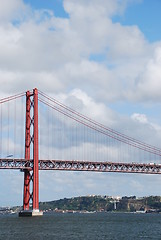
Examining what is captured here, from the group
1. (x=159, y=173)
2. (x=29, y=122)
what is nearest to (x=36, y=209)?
(x=29, y=122)

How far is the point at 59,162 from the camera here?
279ft

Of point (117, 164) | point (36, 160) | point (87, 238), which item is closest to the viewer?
point (87, 238)

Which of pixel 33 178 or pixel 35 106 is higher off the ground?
pixel 35 106

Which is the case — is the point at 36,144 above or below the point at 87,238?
above

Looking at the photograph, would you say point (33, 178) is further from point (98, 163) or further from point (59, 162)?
point (98, 163)

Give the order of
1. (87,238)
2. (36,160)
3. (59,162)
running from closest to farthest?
(87,238), (36,160), (59,162)

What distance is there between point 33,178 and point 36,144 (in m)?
4.60

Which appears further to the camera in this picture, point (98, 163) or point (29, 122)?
point (98, 163)

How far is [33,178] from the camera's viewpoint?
75.8 metres

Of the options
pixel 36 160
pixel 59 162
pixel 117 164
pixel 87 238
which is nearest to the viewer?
pixel 87 238

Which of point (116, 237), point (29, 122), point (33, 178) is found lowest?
point (116, 237)

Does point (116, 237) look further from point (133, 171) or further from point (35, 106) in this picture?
point (133, 171)

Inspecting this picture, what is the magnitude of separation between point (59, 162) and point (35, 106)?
34.7ft

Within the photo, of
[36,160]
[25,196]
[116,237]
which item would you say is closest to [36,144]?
[36,160]
